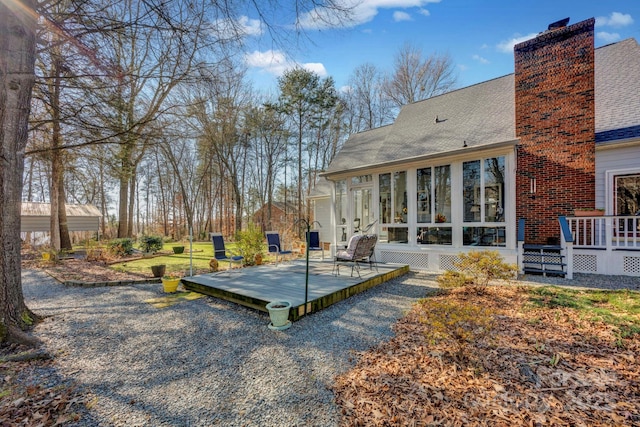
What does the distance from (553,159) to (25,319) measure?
11.7 meters

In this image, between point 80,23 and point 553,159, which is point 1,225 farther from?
point 553,159

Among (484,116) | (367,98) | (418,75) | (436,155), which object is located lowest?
(436,155)

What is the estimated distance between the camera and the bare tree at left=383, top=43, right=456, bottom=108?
17.8 metres

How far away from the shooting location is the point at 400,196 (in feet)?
27.2

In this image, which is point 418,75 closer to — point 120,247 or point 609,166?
point 609,166

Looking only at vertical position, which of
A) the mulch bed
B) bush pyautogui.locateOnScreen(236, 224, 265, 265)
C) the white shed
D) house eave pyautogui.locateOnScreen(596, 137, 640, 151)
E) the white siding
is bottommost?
the mulch bed

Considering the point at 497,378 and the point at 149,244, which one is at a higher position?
the point at 149,244

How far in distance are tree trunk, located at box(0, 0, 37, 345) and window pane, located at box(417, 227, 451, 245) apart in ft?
26.8

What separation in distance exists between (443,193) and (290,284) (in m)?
4.83

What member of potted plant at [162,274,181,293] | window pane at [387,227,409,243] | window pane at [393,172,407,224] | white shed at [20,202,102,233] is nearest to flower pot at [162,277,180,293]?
potted plant at [162,274,181,293]

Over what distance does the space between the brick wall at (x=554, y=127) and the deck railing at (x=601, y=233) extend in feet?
1.31

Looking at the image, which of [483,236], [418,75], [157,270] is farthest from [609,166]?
[418,75]

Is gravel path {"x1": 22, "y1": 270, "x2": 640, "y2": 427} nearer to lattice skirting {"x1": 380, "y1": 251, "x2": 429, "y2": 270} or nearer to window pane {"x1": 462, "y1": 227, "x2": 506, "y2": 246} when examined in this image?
window pane {"x1": 462, "y1": 227, "x2": 506, "y2": 246}

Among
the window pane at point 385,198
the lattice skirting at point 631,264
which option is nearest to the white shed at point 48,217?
the window pane at point 385,198
